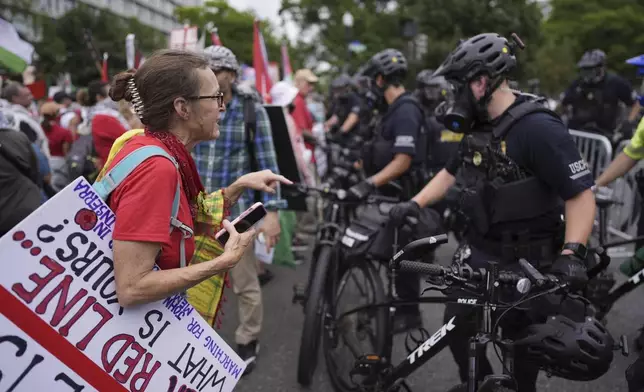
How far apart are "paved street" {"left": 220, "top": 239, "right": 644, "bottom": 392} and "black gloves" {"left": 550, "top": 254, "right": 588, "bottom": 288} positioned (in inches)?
45.1

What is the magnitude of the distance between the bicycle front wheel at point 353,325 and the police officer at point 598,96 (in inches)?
217

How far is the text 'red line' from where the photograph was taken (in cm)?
143

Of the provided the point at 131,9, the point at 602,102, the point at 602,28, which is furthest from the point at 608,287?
the point at 131,9

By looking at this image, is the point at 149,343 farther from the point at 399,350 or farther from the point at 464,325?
the point at 399,350

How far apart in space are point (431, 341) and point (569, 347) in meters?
0.71

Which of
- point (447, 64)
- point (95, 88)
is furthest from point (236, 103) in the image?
point (95, 88)

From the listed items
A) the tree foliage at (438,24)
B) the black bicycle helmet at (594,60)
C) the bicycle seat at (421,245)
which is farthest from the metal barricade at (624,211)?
the tree foliage at (438,24)

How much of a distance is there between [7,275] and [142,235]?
0.36 metres

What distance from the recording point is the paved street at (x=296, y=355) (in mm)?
3574

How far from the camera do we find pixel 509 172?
101 inches

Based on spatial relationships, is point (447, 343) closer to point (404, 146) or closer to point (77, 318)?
point (77, 318)

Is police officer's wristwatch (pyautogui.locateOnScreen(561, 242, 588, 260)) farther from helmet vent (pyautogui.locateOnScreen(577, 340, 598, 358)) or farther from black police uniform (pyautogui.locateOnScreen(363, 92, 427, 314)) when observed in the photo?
black police uniform (pyautogui.locateOnScreen(363, 92, 427, 314))

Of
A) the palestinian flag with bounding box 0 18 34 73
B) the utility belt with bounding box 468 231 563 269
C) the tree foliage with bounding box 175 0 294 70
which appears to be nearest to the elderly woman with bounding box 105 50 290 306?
the utility belt with bounding box 468 231 563 269

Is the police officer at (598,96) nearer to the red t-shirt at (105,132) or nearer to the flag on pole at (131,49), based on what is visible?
the flag on pole at (131,49)
